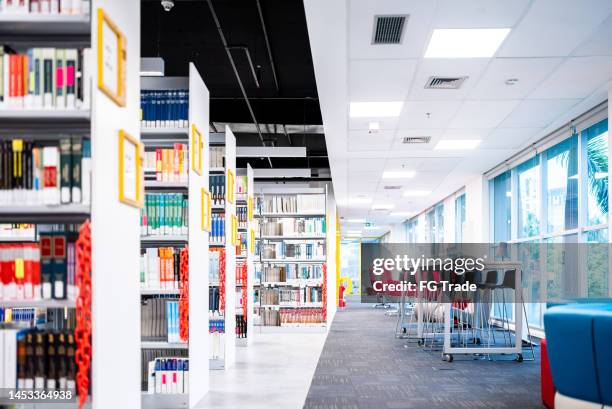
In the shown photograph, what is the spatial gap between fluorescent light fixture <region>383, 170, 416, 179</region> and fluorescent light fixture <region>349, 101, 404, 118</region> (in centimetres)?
447

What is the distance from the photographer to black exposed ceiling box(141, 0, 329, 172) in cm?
689

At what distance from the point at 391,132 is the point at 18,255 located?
6.74 m

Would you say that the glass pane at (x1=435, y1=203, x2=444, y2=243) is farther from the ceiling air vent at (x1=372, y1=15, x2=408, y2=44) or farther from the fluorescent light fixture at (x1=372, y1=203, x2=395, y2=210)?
the ceiling air vent at (x1=372, y1=15, x2=408, y2=44)

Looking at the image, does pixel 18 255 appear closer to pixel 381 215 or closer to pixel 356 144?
pixel 356 144

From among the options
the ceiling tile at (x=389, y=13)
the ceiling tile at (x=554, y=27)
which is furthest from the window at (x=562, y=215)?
the ceiling tile at (x=389, y=13)

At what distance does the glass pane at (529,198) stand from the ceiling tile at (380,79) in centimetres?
404

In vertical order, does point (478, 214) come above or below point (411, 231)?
above

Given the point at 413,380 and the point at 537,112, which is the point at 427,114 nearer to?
the point at 537,112

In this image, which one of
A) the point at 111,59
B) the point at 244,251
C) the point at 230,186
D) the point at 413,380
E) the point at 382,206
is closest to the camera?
the point at 111,59

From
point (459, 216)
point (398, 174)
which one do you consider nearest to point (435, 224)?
point (459, 216)

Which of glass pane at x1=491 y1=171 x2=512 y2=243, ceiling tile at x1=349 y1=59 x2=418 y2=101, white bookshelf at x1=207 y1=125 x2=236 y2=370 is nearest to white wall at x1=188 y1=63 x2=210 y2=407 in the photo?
white bookshelf at x1=207 y1=125 x2=236 y2=370

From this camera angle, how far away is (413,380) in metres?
6.60

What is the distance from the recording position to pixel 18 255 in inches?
118

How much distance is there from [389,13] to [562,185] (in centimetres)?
528
